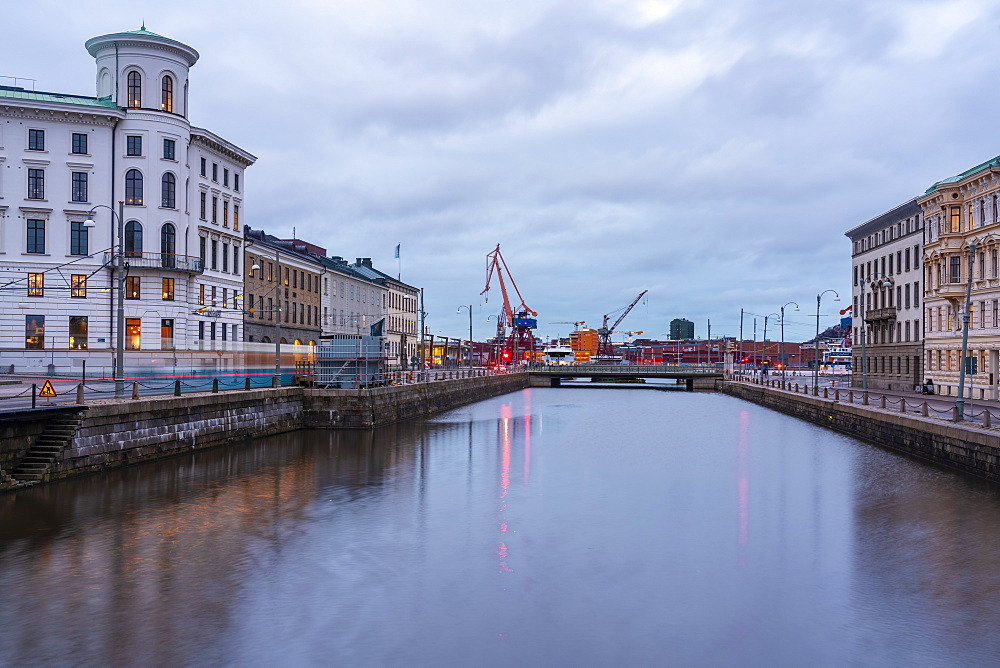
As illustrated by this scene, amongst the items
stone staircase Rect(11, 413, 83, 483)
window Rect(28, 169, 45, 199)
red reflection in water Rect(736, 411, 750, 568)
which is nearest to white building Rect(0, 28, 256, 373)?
window Rect(28, 169, 45, 199)

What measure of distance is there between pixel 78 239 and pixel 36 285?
431 centimetres

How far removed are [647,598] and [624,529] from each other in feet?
22.1

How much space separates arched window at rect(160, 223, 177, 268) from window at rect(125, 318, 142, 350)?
471 cm

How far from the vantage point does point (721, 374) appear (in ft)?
404

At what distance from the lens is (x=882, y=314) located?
7969 centimetres

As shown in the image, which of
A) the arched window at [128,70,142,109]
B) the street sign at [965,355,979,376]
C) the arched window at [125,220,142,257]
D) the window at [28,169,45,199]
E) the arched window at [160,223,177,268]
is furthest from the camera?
the arched window at [128,70,142,109]

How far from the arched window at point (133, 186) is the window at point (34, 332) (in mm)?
10548

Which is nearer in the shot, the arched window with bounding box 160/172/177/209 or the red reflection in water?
the red reflection in water

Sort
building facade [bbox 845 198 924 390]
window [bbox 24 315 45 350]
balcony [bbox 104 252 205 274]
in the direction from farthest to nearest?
1. building facade [bbox 845 198 924 390]
2. balcony [bbox 104 252 205 274]
3. window [bbox 24 315 45 350]

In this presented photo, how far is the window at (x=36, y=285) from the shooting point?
2255 inches

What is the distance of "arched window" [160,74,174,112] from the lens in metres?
61.8

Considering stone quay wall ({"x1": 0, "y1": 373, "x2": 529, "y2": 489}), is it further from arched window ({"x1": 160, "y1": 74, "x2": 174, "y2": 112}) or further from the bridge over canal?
the bridge over canal

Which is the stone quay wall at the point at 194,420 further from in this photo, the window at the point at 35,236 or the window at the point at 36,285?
the window at the point at 35,236

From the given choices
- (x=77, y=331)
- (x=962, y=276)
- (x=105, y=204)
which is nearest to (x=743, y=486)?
(x=962, y=276)
